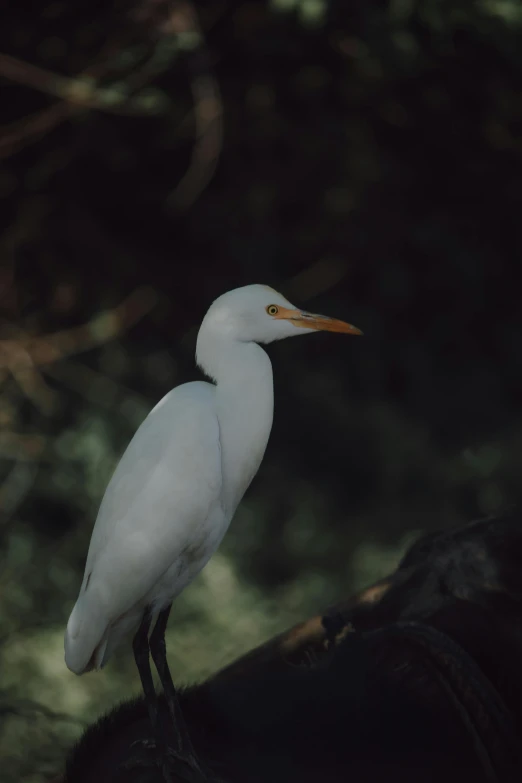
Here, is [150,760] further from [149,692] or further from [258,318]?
[258,318]

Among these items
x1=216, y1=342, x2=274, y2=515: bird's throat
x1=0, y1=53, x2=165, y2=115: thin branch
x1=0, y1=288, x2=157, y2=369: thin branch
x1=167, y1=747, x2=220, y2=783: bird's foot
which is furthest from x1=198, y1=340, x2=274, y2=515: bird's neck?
x1=0, y1=288, x2=157, y2=369: thin branch

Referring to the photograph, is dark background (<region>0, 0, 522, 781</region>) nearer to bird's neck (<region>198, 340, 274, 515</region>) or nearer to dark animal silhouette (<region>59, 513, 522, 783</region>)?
dark animal silhouette (<region>59, 513, 522, 783</region>)

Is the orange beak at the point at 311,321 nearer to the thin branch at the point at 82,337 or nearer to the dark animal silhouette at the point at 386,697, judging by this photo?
the dark animal silhouette at the point at 386,697

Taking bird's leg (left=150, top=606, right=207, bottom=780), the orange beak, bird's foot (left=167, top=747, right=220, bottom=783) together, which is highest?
the orange beak

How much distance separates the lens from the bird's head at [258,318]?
1.31 metres

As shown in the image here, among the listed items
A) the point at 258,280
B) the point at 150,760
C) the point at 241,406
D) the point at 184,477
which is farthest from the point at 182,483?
Answer: the point at 258,280

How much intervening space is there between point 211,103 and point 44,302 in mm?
831

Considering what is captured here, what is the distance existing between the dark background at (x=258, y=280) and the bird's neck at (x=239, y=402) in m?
1.39

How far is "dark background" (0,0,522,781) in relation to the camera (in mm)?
2627

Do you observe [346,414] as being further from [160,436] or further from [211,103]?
[160,436]

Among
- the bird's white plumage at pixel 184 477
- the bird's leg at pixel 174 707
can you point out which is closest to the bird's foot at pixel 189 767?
the bird's leg at pixel 174 707

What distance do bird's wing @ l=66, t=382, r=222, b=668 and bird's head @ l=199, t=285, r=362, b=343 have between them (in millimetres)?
114

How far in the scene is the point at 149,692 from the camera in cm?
128

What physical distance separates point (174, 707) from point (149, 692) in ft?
0.13
